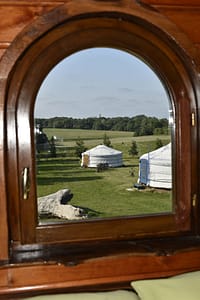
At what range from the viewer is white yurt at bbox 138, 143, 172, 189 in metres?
1.90

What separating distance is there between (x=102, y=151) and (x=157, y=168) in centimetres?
27

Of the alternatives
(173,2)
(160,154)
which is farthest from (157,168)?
(173,2)

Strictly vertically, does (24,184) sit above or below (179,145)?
below

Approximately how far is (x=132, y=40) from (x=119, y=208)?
2.42 feet

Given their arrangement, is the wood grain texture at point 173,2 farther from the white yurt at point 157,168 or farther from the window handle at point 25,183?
the window handle at point 25,183

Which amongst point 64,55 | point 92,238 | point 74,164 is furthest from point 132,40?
point 92,238

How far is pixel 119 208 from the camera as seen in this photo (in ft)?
6.10

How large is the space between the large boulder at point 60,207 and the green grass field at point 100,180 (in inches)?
0.9

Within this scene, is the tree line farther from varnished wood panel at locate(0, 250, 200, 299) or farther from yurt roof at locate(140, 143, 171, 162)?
varnished wood panel at locate(0, 250, 200, 299)

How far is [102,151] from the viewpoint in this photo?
1.86 meters

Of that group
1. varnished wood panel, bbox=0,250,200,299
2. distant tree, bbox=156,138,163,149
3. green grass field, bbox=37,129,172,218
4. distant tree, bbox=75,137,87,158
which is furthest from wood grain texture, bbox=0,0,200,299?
distant tree, bbox=156,138,163,149

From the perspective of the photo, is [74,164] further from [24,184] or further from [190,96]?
[190,96]

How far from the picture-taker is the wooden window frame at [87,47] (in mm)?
1657

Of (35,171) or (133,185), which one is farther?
(133,185)
